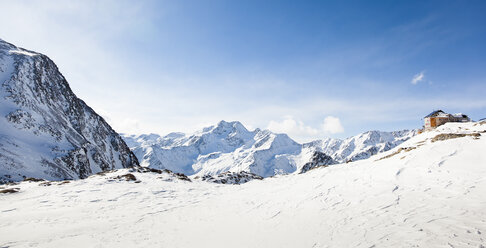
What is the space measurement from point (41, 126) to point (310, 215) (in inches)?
4146

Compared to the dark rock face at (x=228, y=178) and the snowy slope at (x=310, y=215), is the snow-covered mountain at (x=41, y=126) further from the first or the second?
the snowy slope at (x=310, y=215)

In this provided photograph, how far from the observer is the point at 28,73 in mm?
101375

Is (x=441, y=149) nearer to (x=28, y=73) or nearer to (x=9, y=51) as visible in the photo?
(x=28, y=73)

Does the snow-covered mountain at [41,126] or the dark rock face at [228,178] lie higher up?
the snow-covered mountain at [41,126]

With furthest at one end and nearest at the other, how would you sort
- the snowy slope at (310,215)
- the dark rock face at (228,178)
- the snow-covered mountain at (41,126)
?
the dark rock face at (228,178), the snow-covered mountain at (41,126), the snowy slope at (310,215)

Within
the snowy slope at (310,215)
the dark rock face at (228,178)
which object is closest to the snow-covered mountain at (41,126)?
the dark rock face at (228,178)

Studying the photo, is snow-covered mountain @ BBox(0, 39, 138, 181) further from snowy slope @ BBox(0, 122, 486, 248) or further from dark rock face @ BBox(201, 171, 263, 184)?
snowy slope @ BBox(0, 122, 486, 248)

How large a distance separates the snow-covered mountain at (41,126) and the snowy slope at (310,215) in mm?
60780

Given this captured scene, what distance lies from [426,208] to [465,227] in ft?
7.42

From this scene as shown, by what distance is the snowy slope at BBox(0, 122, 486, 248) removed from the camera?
8.30 meters

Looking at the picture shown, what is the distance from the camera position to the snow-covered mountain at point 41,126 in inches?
2585

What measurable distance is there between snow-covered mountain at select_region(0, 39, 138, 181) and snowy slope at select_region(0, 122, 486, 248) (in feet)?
199

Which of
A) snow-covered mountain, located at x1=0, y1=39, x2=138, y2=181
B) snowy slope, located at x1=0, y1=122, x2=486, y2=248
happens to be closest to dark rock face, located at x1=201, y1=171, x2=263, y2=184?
snow-covered mountain, located at x1=0, y1=39, x2=138, y2=181

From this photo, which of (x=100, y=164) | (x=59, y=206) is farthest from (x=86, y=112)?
(x=59, y=206)
